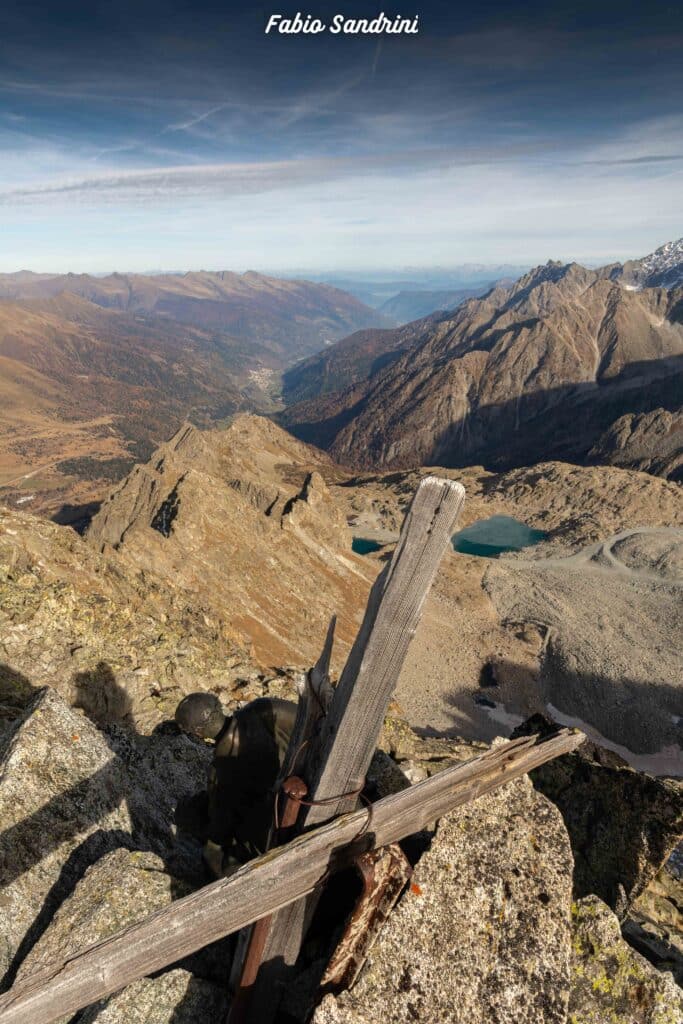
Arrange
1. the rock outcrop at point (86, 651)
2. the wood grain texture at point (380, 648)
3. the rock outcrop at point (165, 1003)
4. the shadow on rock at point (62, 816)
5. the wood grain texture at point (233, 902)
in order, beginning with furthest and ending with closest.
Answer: the rock outcrop at point (86, 651)
the shadow on rock at point (62, 816)
the rock outcrop at point (165, 1003)
the wood grain texture at point (380, 648)
the wood grain texture at point (233, 902)

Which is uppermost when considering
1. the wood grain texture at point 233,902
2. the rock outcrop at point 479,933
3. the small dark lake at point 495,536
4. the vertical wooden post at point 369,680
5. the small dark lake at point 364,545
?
the vertical wooden post at point 369,680

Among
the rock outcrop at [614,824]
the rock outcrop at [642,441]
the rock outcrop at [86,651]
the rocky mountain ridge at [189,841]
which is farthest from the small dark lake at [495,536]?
the rock outcrop at [614,824]

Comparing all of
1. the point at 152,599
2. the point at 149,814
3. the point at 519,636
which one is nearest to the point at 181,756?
the point at 149,814

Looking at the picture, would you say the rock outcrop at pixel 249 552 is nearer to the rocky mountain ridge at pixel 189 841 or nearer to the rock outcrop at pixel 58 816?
the rocky mountain ridge at pixel 189 841

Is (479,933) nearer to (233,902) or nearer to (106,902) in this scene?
(233,902)

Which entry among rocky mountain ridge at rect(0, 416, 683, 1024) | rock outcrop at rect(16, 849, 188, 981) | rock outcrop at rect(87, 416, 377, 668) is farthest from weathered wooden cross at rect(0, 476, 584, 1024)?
rock outcrop at rect(87, 416, 377, 668)

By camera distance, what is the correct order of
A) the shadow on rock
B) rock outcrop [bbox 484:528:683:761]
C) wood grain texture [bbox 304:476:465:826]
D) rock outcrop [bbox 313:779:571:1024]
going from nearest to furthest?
wood grain texture [bbox 304:476:465:826]
rock outcrop [bbox 313:779:571:1024]
the shadow on rock
rock outcrop [bbox 484:528:683:761]

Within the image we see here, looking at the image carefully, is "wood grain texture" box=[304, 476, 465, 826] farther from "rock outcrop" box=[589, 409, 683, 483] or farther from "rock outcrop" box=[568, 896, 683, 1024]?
"rock outcrop" box=[589, 409, 683, 483]

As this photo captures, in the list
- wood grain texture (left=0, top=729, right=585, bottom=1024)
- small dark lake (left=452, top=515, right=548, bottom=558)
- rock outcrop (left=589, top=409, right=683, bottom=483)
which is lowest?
small dark lake (left=452, top=515, right=548, bottom=558)
